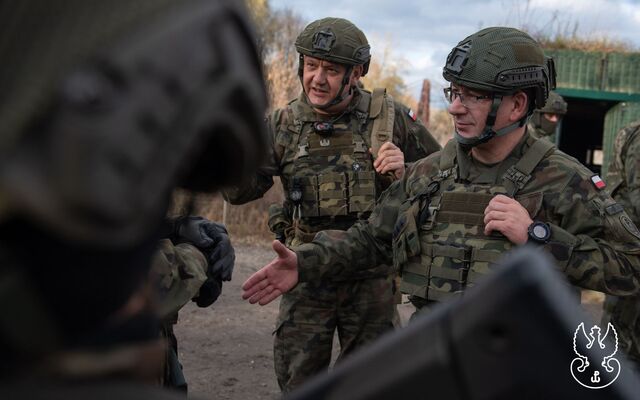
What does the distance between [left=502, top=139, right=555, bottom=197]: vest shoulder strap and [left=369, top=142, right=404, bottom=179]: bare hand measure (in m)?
1.27

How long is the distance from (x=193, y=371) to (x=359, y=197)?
230 centimetres

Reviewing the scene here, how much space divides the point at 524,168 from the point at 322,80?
192 cm

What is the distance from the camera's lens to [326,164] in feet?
16.3

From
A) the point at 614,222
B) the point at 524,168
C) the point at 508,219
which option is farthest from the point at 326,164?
the point at 614,222

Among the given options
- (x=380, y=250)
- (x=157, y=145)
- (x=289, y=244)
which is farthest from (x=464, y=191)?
(x=157, y=145)

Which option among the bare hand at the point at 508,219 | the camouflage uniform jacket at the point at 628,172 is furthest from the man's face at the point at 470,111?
the camouflage uniform jacket at the point at 628,172

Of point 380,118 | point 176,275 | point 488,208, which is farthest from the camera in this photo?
point 380,118

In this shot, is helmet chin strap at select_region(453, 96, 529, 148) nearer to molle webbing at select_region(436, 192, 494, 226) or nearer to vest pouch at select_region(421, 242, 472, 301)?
molle webbing at select_region(436, 192, 494, 226)

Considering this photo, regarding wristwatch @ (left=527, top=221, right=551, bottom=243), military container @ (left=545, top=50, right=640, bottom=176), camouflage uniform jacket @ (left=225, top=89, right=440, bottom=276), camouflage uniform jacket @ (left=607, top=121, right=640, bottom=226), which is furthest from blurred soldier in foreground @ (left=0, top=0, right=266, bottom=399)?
military container @ (left=545, top=50, right=640, bottom=176)

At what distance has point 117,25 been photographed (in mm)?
890

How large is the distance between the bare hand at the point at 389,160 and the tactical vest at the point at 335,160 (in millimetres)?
230

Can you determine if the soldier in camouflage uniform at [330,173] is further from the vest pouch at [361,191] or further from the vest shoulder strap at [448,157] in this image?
the vest shoulder strap at [448,157]

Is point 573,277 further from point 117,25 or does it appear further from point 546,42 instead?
point 546,42

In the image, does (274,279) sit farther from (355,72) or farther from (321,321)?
(355,72)
